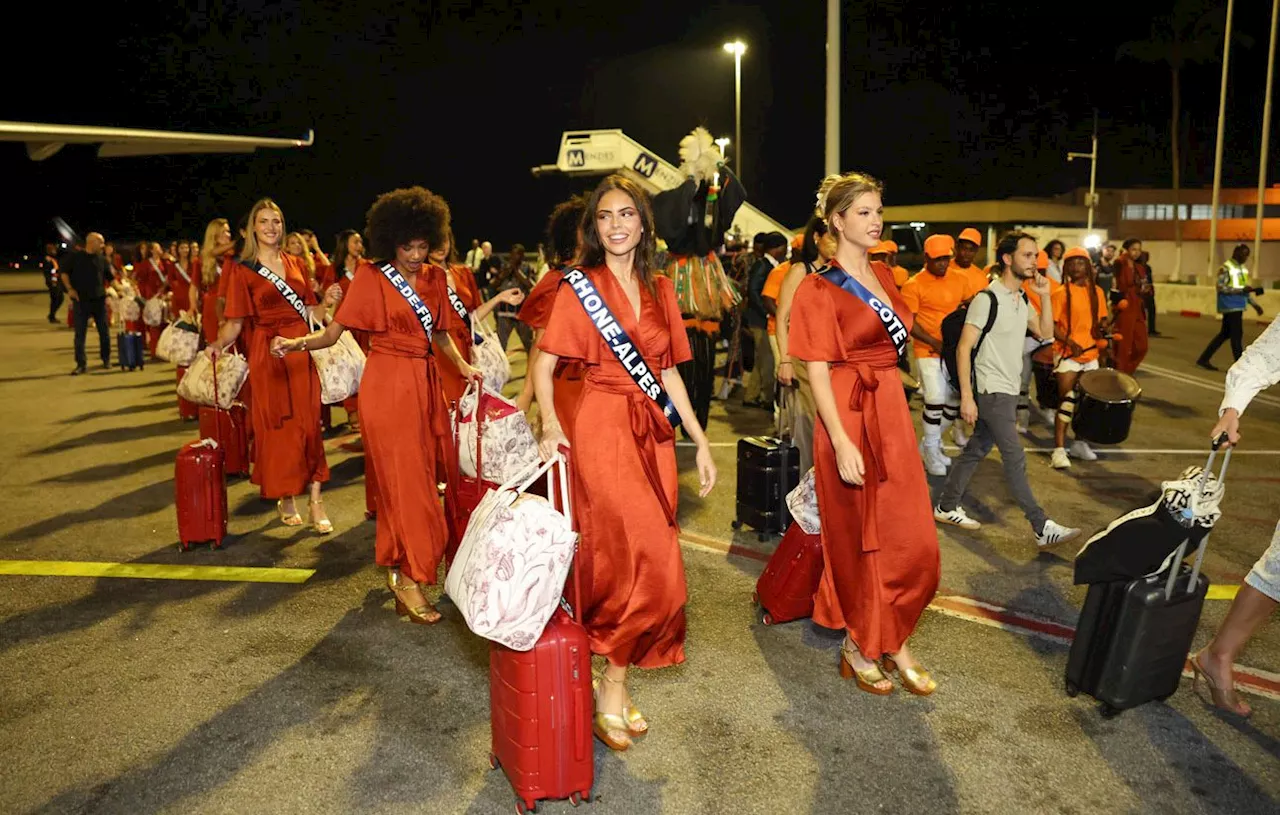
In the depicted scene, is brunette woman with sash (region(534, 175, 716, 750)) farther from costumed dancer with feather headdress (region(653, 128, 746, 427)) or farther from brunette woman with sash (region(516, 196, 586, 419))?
costumed dancer with feather headdress (region(653, 128, 746, 427))

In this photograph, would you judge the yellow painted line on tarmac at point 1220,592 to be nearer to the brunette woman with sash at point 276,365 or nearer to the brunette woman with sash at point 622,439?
the brunette woman with sash at point 622,439

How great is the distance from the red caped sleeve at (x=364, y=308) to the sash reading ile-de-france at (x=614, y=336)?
1664 mm

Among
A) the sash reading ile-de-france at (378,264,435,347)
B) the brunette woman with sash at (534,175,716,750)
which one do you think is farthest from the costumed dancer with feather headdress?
the brunette woman with sash at (534,175,716,750)

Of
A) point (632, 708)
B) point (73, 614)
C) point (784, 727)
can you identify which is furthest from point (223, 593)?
point (784, 727)

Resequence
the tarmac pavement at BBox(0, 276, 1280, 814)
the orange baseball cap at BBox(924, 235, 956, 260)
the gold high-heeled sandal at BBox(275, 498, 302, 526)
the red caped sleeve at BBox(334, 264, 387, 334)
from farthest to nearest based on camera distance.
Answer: the orange baseball cap at BBox(924, 235, 956, 260) < the gold high-heeled sandal at BBox(275, 498, 302, 526) < the red caped sleeve at BBox(334, 264, 387, 334) < the tarmac pavement at BBox(0, 276, 1280, 814)

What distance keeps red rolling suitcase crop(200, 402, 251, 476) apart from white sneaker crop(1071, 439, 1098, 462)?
7155 millimetres

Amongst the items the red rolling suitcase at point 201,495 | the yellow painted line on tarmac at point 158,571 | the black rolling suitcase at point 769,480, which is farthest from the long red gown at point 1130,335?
the red rolling suitcase at point 201,495

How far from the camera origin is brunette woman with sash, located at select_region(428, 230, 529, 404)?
18.5 ft

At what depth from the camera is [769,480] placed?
21.2 ft

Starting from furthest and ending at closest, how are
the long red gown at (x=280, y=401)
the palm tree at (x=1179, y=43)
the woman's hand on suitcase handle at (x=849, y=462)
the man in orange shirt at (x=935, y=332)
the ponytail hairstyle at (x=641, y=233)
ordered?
1. the palm tree at (x=1179, y=43)
2. the man in orange shirt at (x=935, y=332)
3. the long red gown at (x=280, y=401)
4. the woman's hand on suitcase handle at (x=849, y=462)
5. the ponytail hairstyle at (x=641, y=233)

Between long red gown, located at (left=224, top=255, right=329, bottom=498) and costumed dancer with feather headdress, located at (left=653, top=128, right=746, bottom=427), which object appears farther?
costumed dancer with feather headdress, located at (left=653, top=128, right=746, bottom=427)

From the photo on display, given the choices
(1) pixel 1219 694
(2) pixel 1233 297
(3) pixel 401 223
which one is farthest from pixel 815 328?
(2) pixel 1233 297

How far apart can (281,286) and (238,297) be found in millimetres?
277

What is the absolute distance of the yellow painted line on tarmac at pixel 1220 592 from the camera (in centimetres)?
550
